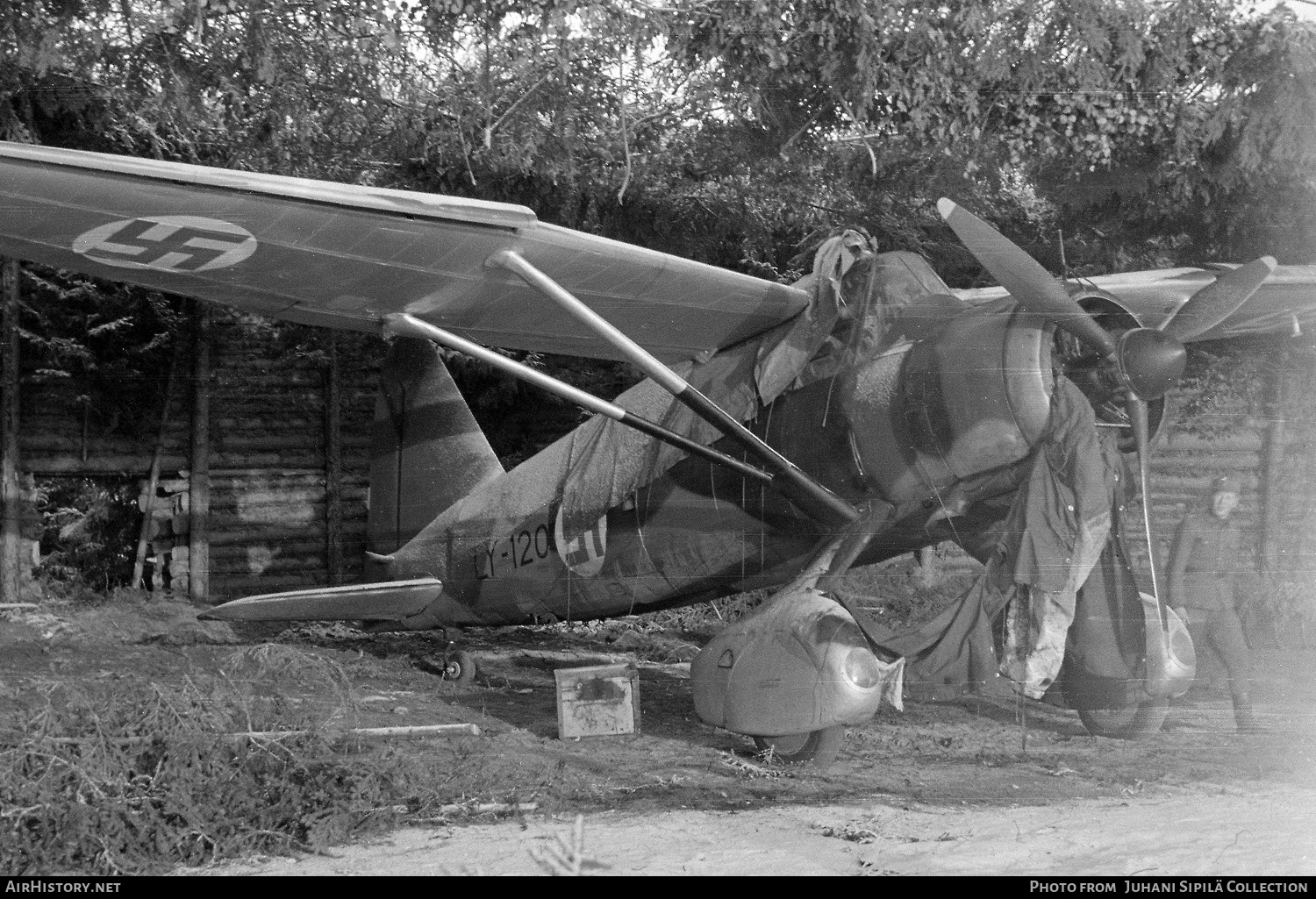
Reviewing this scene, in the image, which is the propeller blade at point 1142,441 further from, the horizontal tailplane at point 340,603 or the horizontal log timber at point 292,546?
the horizontal log timber at point 292,546

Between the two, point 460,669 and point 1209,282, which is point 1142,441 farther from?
point 460,669

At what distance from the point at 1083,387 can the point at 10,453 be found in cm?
724

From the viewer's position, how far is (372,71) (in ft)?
22.5

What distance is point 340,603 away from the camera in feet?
22.4

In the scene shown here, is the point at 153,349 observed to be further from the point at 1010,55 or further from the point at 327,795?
the point at 1010,55

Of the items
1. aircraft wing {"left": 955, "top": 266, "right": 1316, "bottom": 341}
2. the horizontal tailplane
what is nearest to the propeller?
aircraft wing {"left": 955, "top": 266, "right": 1316, "bottom": 341}

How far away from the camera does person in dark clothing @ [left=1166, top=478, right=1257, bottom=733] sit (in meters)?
5.20

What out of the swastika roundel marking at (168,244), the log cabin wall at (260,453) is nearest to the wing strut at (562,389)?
the swastika roundel marking at (168,244)

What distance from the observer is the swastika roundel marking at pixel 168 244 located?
4465mm

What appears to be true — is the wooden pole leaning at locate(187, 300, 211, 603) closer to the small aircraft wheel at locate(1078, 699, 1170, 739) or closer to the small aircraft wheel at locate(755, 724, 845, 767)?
the small aircraft wheel at locate(755, 724, 845, 767)

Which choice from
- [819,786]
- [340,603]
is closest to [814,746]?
[819,786]

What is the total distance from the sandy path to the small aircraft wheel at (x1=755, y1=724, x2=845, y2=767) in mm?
693

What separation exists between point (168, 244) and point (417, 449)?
10.2ft
